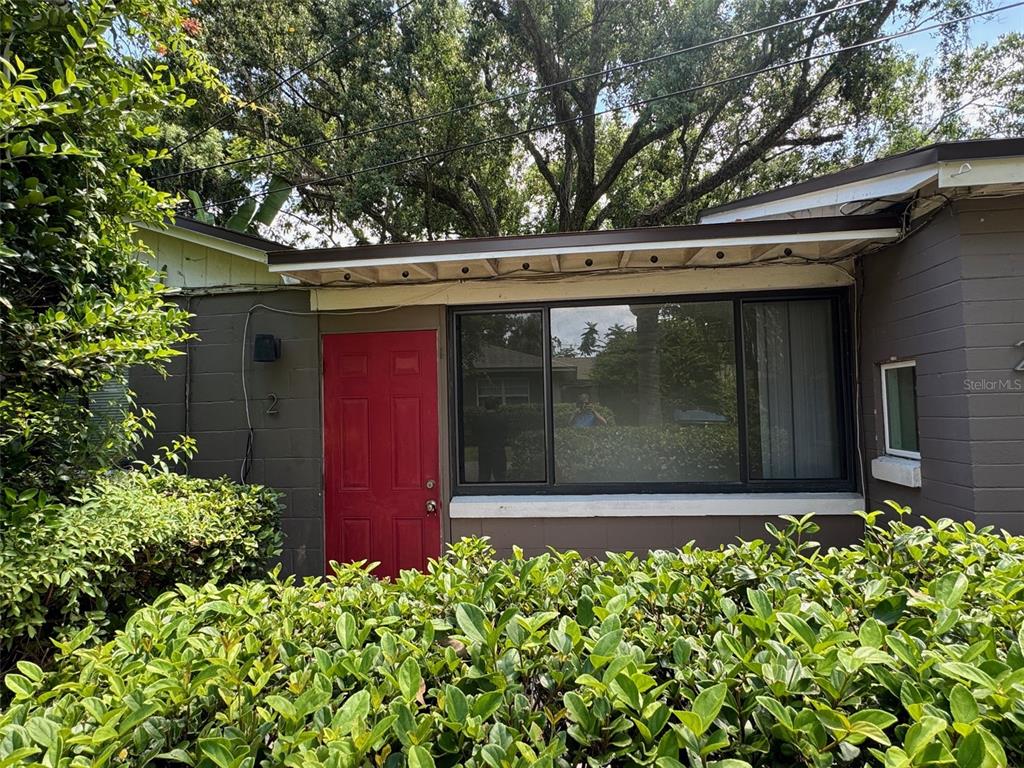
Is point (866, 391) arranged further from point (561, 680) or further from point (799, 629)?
point (561, 680)

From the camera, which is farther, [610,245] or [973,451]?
[610,245]

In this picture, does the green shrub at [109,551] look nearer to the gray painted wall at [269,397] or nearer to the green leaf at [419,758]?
the gray painted wall at [269,397]

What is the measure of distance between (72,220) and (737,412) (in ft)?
14.4

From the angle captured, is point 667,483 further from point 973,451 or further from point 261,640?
point 261,640

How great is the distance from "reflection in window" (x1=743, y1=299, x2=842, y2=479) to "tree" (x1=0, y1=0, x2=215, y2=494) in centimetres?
402

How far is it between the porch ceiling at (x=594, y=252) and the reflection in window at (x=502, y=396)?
0.47 metres

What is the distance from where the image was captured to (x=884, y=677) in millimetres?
1068

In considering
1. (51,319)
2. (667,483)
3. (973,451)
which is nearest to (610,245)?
(667,483)

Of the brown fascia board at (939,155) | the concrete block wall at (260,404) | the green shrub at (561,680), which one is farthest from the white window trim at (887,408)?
the concrete block wall at (260,404)

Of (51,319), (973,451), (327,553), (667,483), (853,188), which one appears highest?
(853,188)

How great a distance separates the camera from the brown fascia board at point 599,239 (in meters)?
3.62

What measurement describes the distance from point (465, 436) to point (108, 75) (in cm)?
326

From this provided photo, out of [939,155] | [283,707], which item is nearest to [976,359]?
[939,155]

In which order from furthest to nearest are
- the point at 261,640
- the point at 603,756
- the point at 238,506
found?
1. the point at 238,506
2. the point at 261,640
3. the point at 603,756
